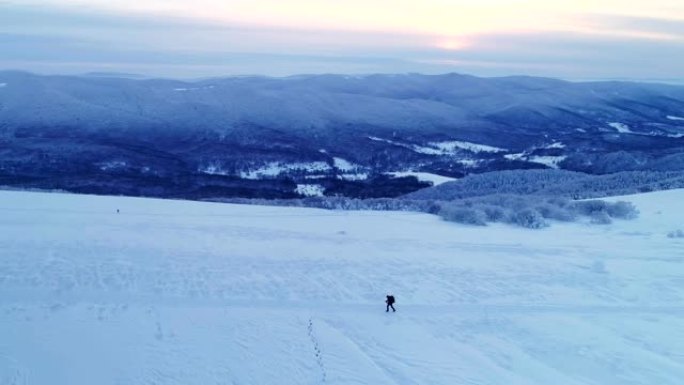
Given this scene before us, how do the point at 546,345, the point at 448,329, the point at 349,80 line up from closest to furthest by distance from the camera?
1. the point at 546,345
2. the point at 448,329
3. the point at 349,80

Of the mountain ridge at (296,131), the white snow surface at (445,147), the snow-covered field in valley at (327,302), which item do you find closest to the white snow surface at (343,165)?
the mountain ridge at (296,131)

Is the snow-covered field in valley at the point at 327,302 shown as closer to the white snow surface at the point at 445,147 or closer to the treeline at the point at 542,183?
the treeline at the point at 542,183

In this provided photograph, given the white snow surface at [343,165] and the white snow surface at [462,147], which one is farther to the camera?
the white snow surface at [462,147]

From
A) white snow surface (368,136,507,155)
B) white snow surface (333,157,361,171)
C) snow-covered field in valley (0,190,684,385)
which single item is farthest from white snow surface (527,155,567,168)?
snow-covered field in valley (0,190,684,385)

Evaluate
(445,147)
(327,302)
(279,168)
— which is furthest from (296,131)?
(327,302)

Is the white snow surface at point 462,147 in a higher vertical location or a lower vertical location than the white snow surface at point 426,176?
higher

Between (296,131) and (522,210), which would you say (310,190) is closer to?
(522,210)

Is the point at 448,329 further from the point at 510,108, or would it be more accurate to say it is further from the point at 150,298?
the point at 510,108

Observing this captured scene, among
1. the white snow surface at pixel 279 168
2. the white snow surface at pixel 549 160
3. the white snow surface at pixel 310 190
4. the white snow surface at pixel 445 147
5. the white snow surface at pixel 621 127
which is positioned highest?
the white snow surface at pixel 621 127

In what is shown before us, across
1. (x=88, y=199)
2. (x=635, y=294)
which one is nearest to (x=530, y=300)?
(x=635, y=294)
